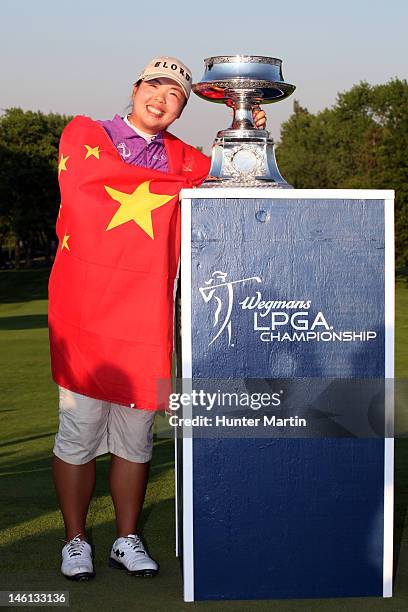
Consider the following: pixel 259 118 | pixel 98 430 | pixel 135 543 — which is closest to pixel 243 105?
pixel 259 118

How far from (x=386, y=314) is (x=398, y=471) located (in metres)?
2.88

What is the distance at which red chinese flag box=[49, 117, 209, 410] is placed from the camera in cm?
440

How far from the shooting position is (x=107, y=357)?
179 inches

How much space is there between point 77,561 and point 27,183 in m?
65.0

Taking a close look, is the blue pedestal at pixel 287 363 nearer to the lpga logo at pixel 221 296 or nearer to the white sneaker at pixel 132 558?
the lpga logo at pixel 221 296

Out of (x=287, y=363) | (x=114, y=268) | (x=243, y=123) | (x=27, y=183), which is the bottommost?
(x=287, y=363)

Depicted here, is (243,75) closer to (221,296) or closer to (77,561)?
(221,296)

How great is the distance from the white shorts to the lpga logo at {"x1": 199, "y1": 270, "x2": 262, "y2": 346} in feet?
2.37

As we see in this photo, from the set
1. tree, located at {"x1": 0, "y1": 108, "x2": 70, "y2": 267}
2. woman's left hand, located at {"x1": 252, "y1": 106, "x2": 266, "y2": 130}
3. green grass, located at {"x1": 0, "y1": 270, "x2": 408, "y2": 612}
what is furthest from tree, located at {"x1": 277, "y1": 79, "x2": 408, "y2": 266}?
woman's left hand, located at {"x1": 252, "y1": 106, "x2": 266, "y2": 130}

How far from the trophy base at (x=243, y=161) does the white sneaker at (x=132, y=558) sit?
1573 millimetres

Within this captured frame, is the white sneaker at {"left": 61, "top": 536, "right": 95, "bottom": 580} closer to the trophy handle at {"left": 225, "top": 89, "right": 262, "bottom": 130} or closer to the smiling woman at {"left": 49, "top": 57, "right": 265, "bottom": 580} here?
the smiling woman at {"left": 49, "top": 57, "right": 265, "bottom": 580}

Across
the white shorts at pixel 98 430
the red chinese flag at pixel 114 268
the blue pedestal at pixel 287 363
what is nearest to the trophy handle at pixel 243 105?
the red chinese flag at pixel 114 268

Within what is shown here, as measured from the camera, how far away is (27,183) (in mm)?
68125

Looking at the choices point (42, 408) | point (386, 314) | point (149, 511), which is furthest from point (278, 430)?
point (42, 408)
